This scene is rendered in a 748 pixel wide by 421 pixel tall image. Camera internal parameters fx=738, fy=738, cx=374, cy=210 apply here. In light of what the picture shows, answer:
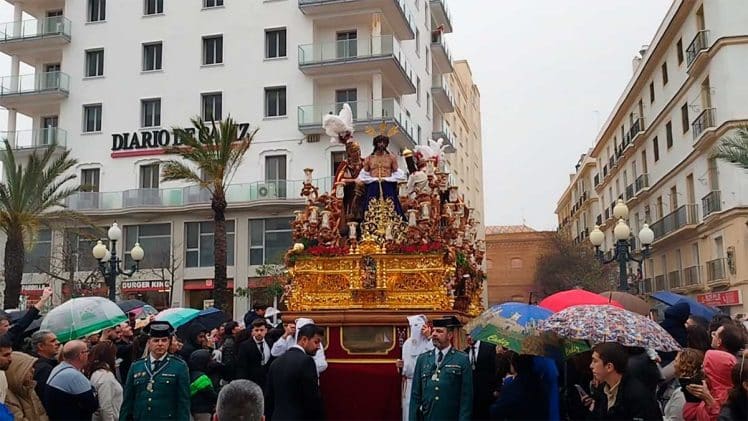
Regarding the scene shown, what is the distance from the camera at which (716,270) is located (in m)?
28.3

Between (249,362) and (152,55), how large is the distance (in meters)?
28.4

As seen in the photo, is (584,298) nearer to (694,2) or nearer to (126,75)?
(694,2)

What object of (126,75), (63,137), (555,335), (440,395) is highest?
(126,75)

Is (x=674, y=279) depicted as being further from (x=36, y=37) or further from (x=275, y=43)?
(x=36, y=37)

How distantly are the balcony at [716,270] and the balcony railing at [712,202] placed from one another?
1839 mm

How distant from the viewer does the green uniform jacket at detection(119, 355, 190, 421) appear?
645cm

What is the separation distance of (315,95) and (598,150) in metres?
28.6

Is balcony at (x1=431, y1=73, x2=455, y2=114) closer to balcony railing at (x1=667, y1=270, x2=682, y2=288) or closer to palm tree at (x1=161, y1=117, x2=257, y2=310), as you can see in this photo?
balcony railing at (x1=667, y1=270, x2=682, y2=288)

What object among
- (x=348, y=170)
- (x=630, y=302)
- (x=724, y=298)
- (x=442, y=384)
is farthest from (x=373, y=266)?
(x=724, y=298)

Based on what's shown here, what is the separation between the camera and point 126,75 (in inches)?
1368

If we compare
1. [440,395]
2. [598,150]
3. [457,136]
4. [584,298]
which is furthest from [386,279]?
[598,150]

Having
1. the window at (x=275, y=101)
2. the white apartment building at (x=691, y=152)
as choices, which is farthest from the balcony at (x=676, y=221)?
the window at (x=275, y=101)

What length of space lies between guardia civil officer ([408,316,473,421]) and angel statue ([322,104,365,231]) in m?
6.03

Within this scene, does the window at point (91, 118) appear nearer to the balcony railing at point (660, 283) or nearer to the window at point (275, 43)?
the window at point (275, 43)
